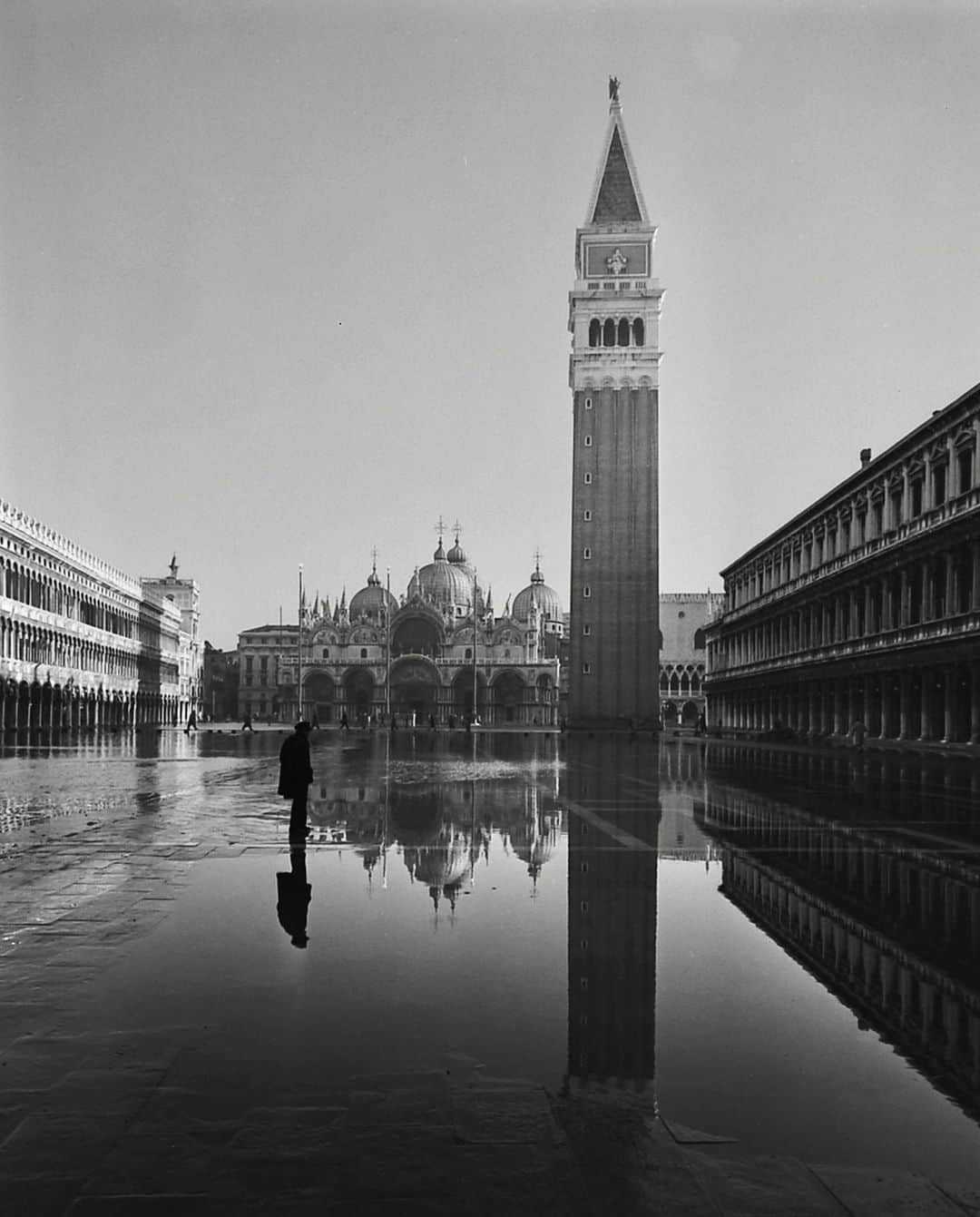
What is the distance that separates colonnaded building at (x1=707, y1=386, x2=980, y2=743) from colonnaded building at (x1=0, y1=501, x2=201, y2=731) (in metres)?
36.6

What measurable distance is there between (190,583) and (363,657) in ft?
67.0

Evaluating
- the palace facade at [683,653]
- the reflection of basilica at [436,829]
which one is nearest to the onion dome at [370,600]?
the palace facade at [683,653]

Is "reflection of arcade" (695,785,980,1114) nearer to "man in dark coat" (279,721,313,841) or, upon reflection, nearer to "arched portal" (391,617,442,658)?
"man in dark coat" (279,721,313,841)

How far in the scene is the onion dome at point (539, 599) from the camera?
141m

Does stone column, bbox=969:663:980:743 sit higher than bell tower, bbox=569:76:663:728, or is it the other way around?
bell tower, bbox=569:76:663:728

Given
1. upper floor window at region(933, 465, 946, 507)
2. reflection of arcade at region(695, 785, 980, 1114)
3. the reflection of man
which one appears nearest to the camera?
reflection of arcade at region(695, 785, 980, 1114)

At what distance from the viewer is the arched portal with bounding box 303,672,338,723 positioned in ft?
402

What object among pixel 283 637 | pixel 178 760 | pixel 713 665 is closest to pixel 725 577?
pixel 713 665

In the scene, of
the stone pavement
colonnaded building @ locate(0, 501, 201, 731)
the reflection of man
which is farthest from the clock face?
the stone pavement

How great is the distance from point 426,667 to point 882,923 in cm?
11339

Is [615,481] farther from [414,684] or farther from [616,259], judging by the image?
[414,684]

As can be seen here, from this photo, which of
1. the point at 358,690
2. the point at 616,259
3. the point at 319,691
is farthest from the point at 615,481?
the point at 319,691

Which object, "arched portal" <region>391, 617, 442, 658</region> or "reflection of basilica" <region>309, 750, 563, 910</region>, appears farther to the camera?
"arched portal" <region>391, 617, 442, 658</region>

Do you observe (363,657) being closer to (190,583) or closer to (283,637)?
(190,583)
